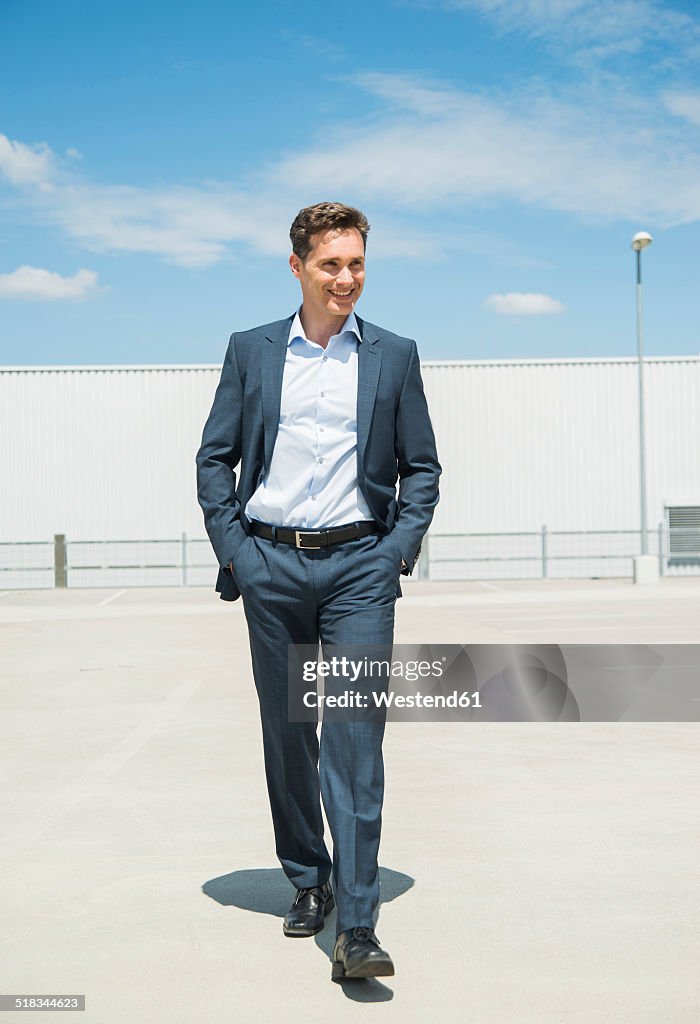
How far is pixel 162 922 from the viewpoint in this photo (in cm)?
396

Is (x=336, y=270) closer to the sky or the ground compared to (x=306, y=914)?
closer to the sky

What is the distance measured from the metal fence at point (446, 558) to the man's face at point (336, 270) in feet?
81.8

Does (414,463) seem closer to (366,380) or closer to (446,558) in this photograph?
(366,380)

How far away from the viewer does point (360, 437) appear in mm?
3783

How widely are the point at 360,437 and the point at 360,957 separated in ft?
4.97

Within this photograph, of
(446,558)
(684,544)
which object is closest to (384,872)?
(446,558)

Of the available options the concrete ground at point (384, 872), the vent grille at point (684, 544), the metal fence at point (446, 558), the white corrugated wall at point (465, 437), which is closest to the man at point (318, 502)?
the concrete ground at point (384, 872)

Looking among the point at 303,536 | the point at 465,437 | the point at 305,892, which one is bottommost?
the point at 305,892

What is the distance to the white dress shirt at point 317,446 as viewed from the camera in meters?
3.78

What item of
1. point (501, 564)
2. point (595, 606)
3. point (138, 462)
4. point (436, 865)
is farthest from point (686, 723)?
point (138, 462)

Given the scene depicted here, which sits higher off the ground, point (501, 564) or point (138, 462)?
point (138, 462)

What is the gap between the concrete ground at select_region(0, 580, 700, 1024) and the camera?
3.35 metres

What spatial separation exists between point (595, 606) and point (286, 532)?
15849 millimetres

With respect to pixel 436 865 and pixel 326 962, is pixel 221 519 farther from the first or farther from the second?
pixel 436 865
